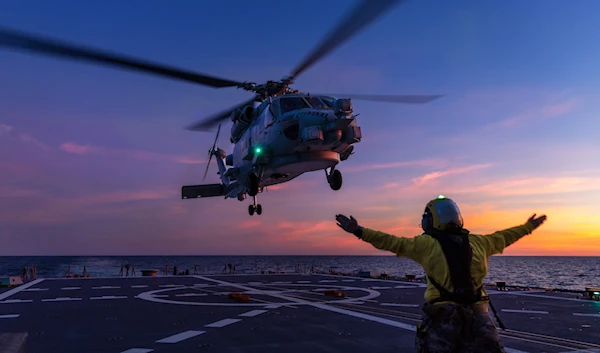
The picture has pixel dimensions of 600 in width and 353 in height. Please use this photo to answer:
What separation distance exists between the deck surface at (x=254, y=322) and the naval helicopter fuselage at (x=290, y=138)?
570 centimetres

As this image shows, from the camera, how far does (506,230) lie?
5.87m

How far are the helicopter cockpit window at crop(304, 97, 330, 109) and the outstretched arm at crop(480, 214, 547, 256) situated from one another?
14.9 metres

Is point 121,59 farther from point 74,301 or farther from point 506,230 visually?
point 506,230

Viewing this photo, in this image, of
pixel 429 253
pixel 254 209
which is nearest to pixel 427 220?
pixel 429 253

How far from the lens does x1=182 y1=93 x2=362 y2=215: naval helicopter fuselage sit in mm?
19188

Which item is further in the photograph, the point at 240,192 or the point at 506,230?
the point at 240,192

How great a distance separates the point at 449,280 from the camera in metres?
5.24

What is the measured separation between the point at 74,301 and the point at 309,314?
36.3 feet

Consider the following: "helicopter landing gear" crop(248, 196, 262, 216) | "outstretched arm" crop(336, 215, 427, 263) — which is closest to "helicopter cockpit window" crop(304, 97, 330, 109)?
"helicopter landing gear" crop(248, 196, 262, 216)

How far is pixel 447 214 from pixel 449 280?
0.72 meters

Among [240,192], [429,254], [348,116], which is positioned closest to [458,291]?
[429,254]

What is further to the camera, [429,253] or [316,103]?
[316,103]

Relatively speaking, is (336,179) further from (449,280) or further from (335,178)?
(449,280)

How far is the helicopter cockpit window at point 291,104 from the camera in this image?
20.6m
